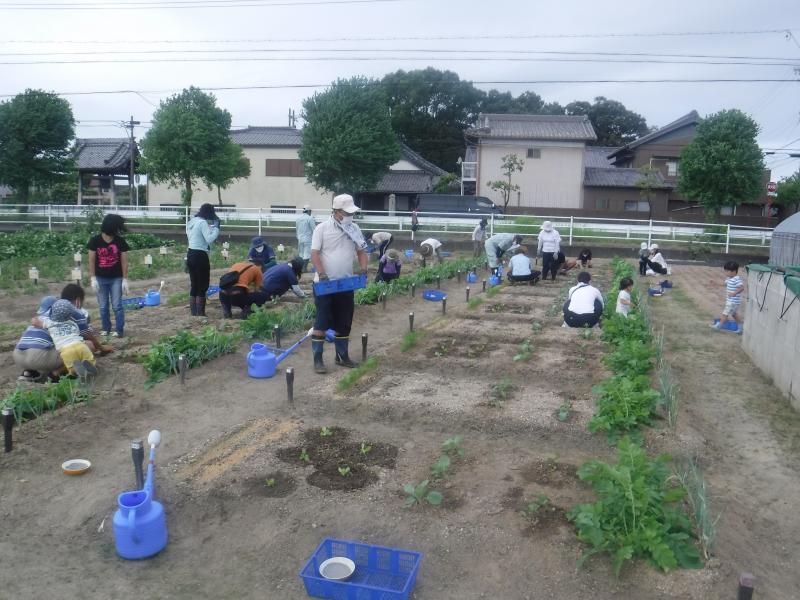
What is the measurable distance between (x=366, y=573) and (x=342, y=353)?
345cm

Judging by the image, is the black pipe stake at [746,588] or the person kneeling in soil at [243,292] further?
the person kneeling in soil at [243,292]

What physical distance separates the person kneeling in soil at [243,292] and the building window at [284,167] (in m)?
26.6

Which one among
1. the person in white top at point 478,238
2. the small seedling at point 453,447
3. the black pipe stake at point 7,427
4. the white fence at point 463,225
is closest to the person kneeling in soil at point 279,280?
the black pipe stake at point 7,427

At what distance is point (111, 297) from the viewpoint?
698 cm

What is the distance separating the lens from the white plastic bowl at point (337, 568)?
2812 mm

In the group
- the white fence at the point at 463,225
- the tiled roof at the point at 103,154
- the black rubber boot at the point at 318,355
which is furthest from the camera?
the tiled roof at the point at 103,154

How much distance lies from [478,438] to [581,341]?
3497 millimetres

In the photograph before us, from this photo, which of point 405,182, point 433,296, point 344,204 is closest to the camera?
point 344,204

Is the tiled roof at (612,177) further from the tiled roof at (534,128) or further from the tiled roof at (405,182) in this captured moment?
the tiled roof at (405,182)

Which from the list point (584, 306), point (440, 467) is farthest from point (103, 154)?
point (440, 467)

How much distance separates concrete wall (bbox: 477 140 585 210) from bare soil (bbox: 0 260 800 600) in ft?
83.3

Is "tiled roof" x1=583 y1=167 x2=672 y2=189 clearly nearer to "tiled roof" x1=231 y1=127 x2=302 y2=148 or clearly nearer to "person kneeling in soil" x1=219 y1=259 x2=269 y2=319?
"tiled roof" x1=231 y1=127 x2=302 y2=148

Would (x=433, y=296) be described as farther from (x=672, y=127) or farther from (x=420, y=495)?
(x=672, y=127)

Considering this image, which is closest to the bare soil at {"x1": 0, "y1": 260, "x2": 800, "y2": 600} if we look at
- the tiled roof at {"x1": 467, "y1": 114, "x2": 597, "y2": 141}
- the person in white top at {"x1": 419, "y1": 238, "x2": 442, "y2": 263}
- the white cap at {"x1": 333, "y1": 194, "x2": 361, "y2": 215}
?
the white cap at {"x1": 333, "y1": 194, "x2": 361, "y2": 215}
